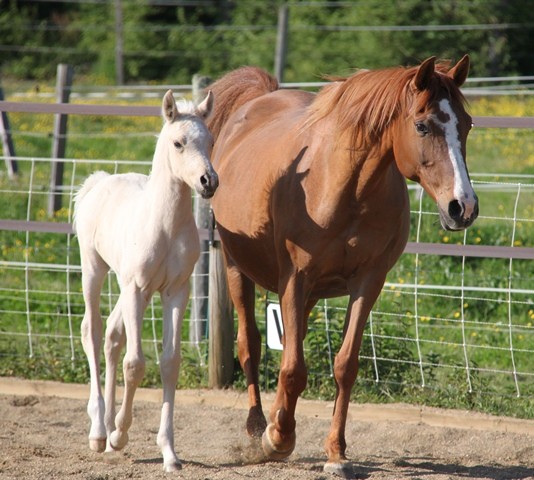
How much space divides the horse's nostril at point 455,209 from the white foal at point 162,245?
38.4 inches

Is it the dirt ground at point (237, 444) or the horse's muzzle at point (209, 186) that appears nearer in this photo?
the horse's muzzle at point (209, 186)

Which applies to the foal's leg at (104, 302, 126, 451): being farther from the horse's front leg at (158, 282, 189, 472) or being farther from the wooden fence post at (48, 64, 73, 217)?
the wooden fence post at (48, 64, 73, 217)

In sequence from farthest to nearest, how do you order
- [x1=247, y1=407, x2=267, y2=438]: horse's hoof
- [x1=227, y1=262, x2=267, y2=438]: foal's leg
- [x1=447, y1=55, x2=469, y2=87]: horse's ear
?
[x1=227, y1=262, x2=267, y2=438]: foal's leg
[x1=247, y1=407, x2=267, y2=438]: horse's hoof
[x1=447, y1=55, x2=469, y2=87]: horse's ear

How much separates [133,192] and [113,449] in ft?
4.11

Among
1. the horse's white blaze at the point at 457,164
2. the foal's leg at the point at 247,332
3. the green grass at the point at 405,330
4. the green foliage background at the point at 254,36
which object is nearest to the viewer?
the horse's white blaze at the point at 457,164

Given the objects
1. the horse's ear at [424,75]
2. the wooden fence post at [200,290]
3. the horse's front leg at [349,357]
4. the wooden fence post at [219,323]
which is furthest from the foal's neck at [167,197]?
the wooden fence post at [200,290]

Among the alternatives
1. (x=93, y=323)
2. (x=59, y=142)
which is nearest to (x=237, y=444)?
(x=93, y=323)

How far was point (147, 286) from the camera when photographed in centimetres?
434

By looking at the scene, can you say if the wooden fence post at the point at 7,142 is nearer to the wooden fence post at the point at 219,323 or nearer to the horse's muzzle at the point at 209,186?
the wooden fence post at the point at 219,323

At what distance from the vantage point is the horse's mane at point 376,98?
3932mm

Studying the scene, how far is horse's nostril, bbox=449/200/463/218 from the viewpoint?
3.75 metres

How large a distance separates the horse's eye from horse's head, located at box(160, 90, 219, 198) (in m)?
0.85

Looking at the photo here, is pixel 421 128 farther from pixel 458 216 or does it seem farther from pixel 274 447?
pixel 274 447

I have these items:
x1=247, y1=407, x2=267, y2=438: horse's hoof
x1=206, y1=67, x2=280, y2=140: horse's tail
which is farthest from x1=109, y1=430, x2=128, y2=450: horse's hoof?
x1=206, y1=67, x2=280, y2=140: horse's tail
